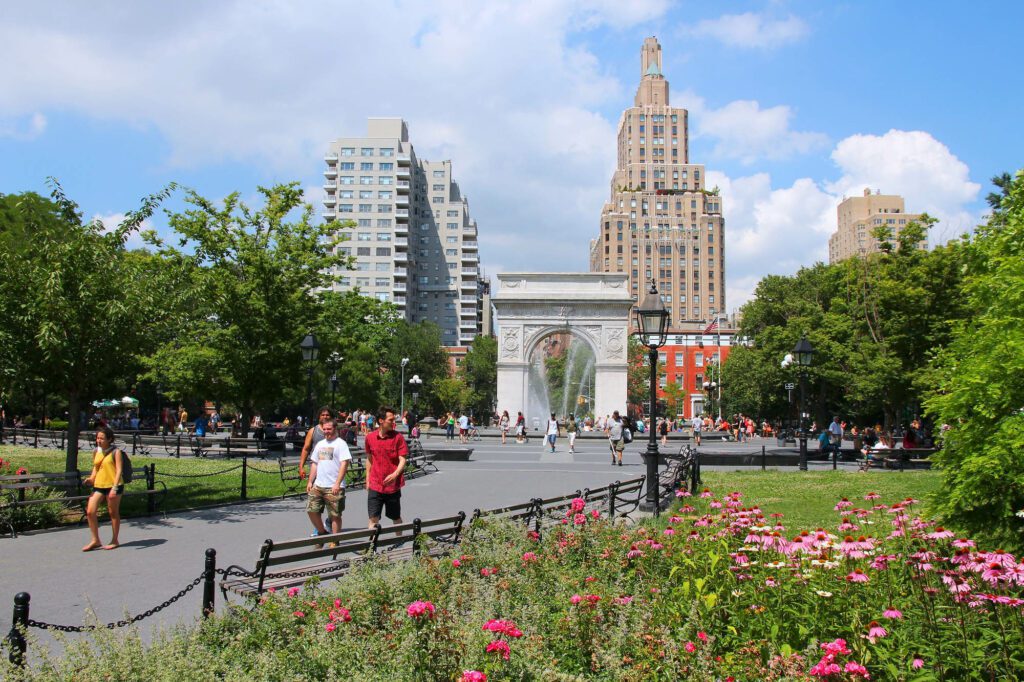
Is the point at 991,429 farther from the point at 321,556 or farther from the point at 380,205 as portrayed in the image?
the point at 380,205

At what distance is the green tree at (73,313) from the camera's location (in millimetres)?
12664

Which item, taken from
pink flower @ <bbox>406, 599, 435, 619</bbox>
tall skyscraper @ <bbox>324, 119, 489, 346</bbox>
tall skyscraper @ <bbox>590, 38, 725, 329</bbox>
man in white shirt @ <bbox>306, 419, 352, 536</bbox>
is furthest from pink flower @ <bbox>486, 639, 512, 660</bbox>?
tall skyscraper @ <bbox>590, 38, 725, 329</bbox>

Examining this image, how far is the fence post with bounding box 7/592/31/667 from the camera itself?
4.80m

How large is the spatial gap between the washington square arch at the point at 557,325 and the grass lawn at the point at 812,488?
2769 cm

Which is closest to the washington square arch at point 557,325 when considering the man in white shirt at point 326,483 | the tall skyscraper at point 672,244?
the man in white shirt at point 326,483

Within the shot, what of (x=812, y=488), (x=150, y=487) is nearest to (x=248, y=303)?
(x=150, y=487)

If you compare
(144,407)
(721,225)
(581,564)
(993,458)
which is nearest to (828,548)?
(581,564)

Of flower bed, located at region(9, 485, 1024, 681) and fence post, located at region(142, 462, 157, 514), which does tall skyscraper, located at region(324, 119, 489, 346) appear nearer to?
fence post, located at region(142, 462, 157, 514)

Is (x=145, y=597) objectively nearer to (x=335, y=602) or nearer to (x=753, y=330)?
(x=335, y=602)

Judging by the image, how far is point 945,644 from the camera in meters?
4.60

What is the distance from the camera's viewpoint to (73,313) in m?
12.8

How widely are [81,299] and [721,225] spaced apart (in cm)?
11835

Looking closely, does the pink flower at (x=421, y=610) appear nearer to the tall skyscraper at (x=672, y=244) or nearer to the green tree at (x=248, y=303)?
the green tree at (x=248, y=303)

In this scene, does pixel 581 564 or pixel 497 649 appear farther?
pixel 581 564
